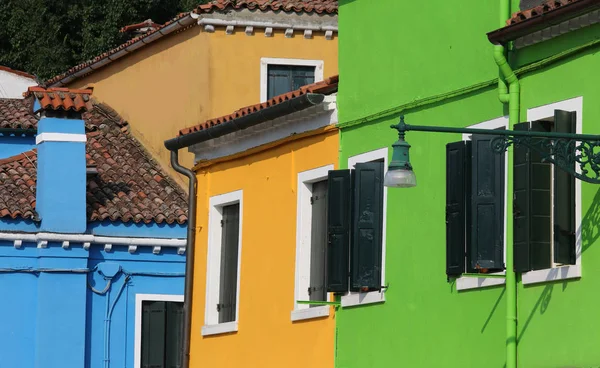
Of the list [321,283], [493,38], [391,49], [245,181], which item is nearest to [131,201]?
[245,181]

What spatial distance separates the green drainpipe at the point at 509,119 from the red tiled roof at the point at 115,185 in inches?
411

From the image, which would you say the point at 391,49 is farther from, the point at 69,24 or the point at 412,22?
the point at 69,24

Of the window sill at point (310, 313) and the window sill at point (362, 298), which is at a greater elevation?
the window sill at point (362, 298)

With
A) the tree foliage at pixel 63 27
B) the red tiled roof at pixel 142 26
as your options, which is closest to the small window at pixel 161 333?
the red tiled roof at pixel 142 26

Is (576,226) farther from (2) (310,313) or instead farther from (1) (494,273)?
(2) (310,313)

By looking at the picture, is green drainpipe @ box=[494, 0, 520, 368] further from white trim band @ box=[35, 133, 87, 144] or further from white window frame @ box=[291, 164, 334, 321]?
white trim band @ box=[35, 133, 87, 144]

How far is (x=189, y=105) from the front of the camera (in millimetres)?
26531

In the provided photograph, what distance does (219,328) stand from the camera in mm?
20234

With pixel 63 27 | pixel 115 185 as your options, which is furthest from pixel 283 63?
pixel 63 27

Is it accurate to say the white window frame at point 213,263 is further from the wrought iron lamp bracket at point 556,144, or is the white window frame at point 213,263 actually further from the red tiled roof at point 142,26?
the red tiled roof at point 142,26

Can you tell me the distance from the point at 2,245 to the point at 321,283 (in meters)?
6.95

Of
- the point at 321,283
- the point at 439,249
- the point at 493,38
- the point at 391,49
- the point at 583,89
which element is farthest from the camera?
the point at 321,283

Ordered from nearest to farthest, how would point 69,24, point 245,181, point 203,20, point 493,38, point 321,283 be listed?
point 493,38 → point 321,283 → point 245,181 → point 203,20 → point 69,24

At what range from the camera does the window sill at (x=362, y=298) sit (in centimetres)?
1684
